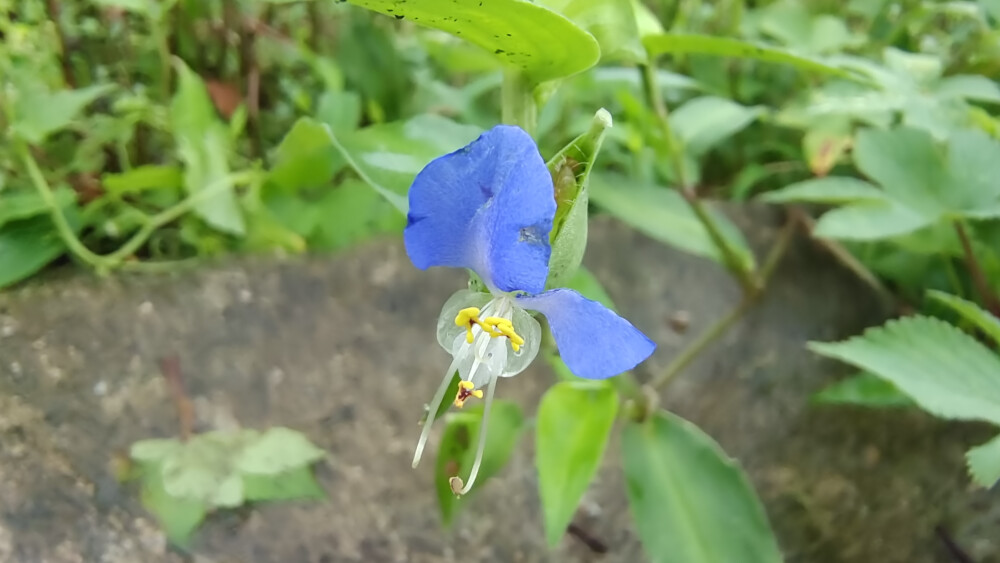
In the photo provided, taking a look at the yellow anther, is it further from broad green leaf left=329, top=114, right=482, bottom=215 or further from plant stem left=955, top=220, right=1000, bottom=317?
plant stem left=955, top=220, right=1000, bottom=317

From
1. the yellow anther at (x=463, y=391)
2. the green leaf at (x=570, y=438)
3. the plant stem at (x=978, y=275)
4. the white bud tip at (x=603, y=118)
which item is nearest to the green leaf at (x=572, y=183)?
the white bud tip at (x=603, y=118)

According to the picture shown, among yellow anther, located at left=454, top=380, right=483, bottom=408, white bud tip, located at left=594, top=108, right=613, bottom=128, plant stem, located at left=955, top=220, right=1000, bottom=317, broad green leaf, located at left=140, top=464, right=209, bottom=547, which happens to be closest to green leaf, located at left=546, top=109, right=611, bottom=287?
white bud tip, located at left=594, top=108, right=613, bottom=128

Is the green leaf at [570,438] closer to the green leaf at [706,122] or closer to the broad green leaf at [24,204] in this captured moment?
the green leaf at [706,122]

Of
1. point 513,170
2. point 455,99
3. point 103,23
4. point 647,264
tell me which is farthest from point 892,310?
point 103,23

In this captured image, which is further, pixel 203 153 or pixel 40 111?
pixel 203 153

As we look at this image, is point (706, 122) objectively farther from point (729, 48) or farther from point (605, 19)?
point (605, 19)

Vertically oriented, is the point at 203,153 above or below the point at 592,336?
below

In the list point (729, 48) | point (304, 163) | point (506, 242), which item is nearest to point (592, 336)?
point (506, 242)
